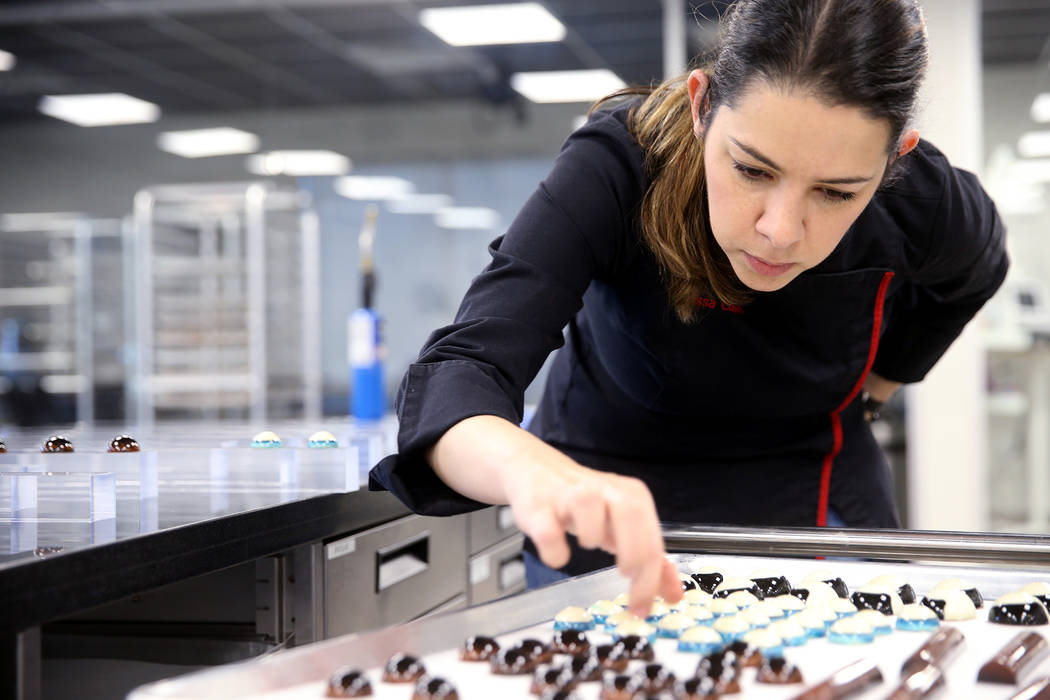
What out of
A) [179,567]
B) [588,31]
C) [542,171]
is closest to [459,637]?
[179,567]

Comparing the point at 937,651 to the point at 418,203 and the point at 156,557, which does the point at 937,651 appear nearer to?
the point at 156,557

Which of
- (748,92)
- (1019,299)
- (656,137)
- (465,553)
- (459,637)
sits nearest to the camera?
(459,637)

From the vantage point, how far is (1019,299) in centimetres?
434

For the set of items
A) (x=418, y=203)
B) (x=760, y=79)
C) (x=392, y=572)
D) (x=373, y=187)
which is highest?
(x=373, y=187)

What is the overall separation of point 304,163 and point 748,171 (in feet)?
20.8

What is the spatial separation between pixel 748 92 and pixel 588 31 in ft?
15.5

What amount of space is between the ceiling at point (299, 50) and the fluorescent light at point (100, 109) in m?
0.10

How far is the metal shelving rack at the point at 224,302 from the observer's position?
471 centimetres

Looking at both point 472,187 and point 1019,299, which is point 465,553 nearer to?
point 1019,299

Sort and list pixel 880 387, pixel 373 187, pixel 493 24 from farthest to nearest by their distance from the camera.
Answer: pixel 373 187 → pixel 493 24 → pixel 880 387

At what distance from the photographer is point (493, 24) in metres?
5.28

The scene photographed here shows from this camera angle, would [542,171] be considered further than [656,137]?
Yes

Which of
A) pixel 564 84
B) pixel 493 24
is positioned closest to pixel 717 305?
pixel 493 24

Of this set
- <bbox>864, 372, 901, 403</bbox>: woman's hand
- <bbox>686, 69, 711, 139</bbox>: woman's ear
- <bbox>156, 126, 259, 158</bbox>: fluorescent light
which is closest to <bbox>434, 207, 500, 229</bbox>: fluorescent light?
<bbox>156, 126, 259, 158</bbox>: fluorescent light
